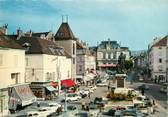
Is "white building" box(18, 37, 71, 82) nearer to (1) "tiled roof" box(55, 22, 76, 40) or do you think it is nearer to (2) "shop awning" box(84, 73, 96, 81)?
(1) "tiled roof" box(55, 22, 76, 40)

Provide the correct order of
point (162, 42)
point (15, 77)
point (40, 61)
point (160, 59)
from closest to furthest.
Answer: point (15, 77) → point (40, 61) → point (162, 42) → point (160, 59)

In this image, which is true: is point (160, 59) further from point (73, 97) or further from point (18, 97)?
point (18, 97)

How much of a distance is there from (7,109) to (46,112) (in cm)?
439

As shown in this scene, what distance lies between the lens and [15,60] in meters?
39.8

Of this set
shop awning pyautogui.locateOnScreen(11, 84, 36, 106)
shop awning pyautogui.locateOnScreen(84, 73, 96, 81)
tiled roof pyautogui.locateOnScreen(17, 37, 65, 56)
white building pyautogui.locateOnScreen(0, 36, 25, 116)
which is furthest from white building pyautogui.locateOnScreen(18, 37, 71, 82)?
shop awning pyautogui.locateOnScreen(84, 73, 96, 81)

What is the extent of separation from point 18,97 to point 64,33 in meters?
31.5

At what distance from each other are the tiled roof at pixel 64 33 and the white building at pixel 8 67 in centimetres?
2692

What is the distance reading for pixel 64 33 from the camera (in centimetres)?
6944

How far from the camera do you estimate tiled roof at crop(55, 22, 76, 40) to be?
68550 mm

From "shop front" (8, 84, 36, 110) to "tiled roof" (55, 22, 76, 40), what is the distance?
89.9 ft

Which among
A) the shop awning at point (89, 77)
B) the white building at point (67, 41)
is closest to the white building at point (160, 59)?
the shop awning at point (89, 77)

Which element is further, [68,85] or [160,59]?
[160,59]

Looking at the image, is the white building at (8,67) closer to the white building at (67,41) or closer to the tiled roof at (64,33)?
the white building at (67,41)

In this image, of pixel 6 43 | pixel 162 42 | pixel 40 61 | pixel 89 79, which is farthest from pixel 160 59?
pixel 6 43
